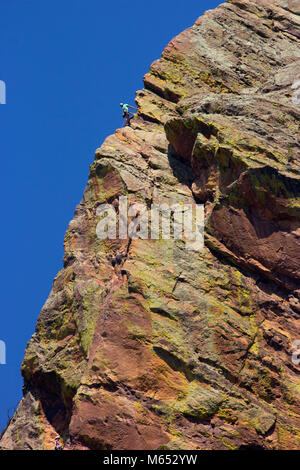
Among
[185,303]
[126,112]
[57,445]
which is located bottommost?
[57,445]

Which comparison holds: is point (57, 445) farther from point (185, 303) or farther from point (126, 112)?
point (126, 112)

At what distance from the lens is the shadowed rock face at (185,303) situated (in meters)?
28.2

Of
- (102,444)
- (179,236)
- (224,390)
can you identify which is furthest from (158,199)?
(102,444)

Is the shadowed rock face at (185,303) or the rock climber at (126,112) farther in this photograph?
the rock climber at (126,112)

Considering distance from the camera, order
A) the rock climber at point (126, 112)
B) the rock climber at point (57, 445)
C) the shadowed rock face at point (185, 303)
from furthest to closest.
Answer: the rock climber at point (126, 112)
the rock climber at point (57, 445)
the shadowed rock face at point (185, 303)

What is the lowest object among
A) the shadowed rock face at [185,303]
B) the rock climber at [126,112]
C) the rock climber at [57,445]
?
the rock climber at [57,445]

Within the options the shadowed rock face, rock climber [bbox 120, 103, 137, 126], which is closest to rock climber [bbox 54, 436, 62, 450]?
the shadowed rock face

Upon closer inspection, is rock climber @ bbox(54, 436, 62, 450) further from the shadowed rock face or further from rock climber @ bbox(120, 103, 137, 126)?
rock climber @ bbox(120, 103, 137, 126)

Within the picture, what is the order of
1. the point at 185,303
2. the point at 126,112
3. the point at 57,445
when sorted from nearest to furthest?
the point at 57,445 < the point at 185,303 < the point at 126,112

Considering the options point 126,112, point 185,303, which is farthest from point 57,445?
point 126,112

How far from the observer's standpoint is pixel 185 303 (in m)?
30.9

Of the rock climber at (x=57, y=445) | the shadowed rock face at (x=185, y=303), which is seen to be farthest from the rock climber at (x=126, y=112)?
the rock climber at (x=57, y=445)

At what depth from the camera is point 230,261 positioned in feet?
110

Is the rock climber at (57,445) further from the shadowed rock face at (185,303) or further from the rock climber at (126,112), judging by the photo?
the rock climber at (126,112)
